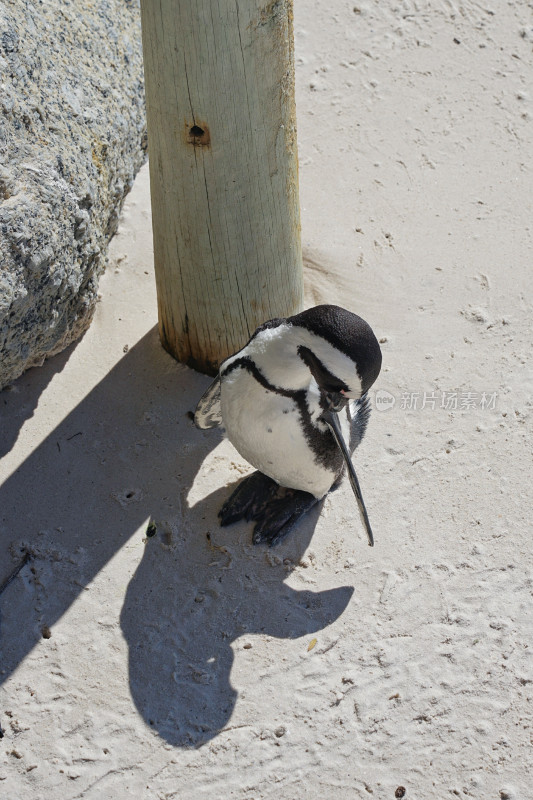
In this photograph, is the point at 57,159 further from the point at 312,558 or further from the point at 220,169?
the point at 312,558

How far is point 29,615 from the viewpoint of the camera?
3248mm

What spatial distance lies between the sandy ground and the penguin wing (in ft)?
0.51

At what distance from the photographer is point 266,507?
3582 millimetres

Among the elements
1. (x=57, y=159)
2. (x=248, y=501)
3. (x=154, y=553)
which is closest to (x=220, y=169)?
(x=57, y=159)

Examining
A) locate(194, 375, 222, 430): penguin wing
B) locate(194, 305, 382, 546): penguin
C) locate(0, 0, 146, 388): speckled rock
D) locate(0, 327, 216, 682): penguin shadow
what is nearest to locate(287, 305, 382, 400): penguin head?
locate(194, 305, 382, 546): penguin

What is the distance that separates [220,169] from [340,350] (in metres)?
1.11

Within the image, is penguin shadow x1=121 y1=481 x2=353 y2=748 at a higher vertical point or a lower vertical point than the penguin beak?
lower

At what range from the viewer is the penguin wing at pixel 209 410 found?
354cm

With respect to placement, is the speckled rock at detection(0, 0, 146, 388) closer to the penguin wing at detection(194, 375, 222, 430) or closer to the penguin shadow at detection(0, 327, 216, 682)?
the penguin shadow at detection(0, 327, 216, 682)

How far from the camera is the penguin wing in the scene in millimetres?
3542

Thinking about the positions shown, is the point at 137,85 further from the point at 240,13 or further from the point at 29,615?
the point at 29,615

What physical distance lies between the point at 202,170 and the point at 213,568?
165 centimetres

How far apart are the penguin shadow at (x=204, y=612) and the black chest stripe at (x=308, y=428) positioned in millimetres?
417

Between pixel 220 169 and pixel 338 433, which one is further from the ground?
pixel 220 169
